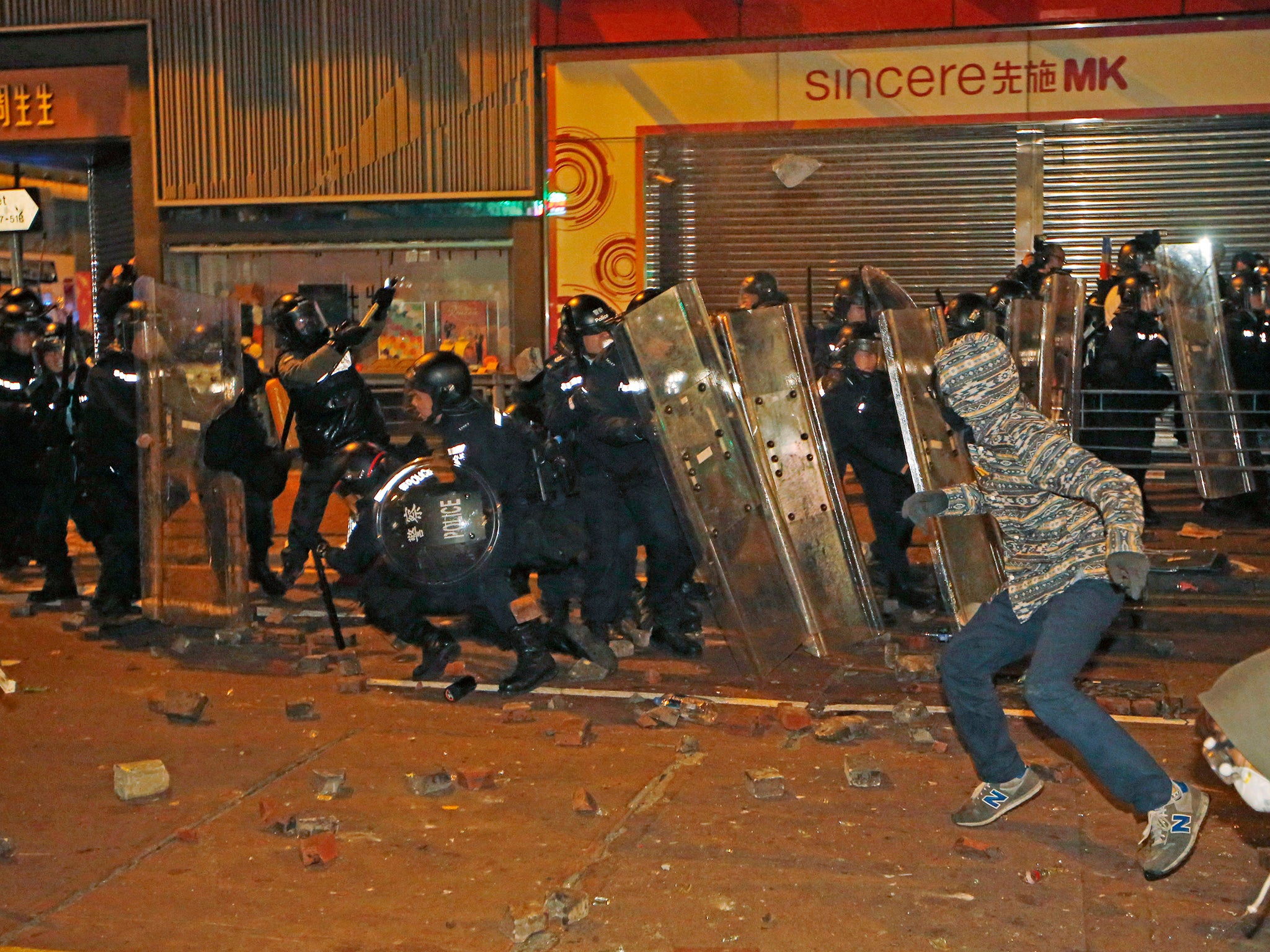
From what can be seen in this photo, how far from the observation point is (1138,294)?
1105cm

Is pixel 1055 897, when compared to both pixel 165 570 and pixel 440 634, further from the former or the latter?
pixel 165 570

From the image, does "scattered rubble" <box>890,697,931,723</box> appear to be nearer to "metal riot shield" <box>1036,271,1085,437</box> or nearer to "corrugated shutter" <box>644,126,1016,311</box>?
"metal riot shield" <box>1036,271,1085,437</box>

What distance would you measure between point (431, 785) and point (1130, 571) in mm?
2752

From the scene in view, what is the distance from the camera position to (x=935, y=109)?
14344mm

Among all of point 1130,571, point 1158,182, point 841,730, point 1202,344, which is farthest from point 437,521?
point 1158,182

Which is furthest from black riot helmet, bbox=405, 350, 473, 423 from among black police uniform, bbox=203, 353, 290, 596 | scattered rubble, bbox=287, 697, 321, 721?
black police uniform, bbox=203, 353, 290, 596

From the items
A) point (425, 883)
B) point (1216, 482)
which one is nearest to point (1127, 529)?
point (425, 883)

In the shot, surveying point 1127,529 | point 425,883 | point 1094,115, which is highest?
point 1094,115

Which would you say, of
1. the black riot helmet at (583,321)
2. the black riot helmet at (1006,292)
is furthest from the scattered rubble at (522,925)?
the black riot helmet at (1006,292)

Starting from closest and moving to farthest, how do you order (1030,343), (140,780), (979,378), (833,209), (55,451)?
(979,378)
(140,780)
(1030,343)
(55,451)
(833,209)

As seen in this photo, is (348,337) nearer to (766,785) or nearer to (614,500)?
(614,500)

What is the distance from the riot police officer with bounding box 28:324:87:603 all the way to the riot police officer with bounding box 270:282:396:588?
192cm

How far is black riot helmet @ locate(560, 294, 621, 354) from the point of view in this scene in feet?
24.7

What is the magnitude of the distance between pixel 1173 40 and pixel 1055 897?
11667mm
